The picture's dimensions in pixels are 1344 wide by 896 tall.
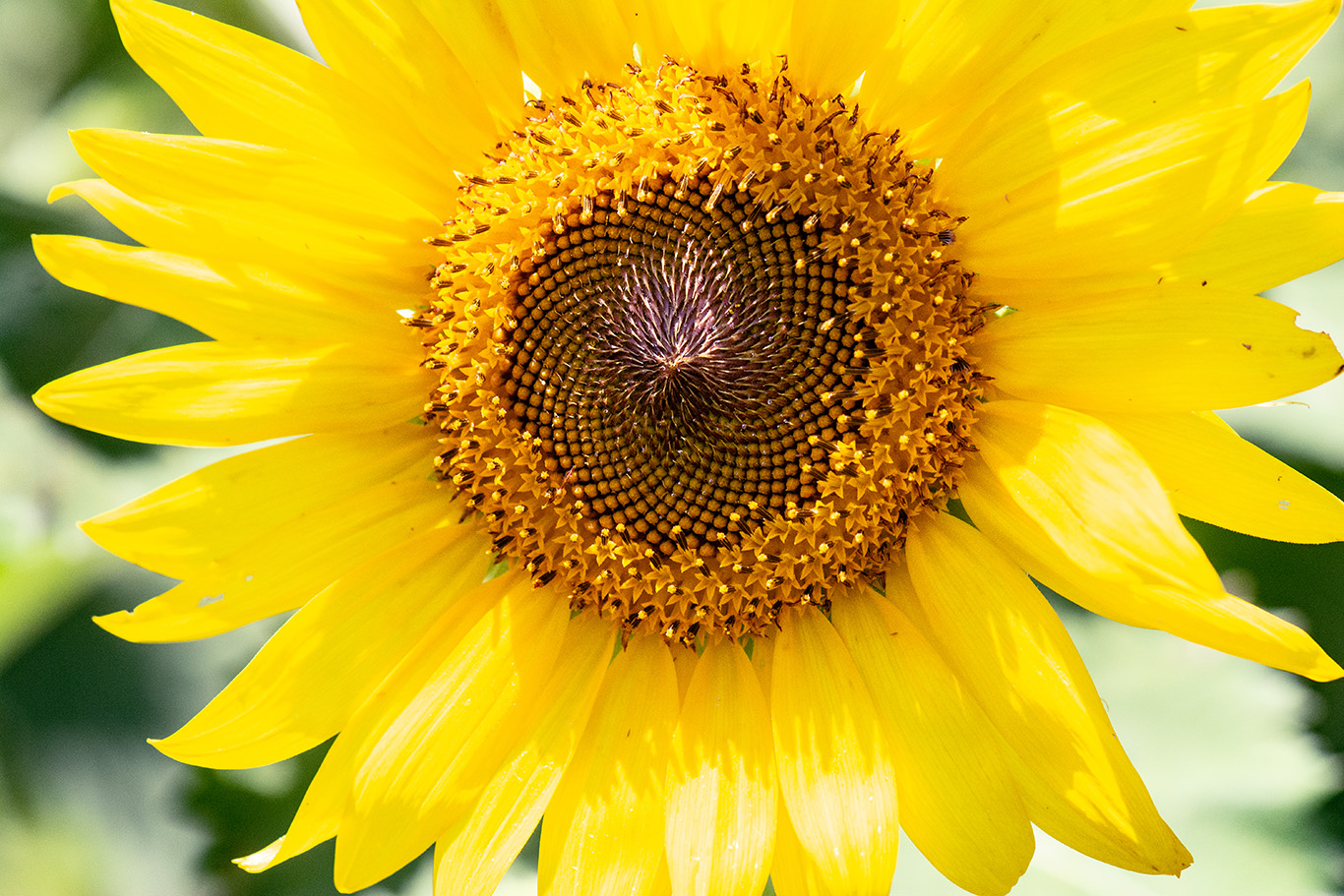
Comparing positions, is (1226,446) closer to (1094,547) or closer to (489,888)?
(1094,547)

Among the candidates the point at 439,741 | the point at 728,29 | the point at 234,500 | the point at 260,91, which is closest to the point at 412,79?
the point at 260,91

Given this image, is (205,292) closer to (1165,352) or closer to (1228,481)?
(1165,352)

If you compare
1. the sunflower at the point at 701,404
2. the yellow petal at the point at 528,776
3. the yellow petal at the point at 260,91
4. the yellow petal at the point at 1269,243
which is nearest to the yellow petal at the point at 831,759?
the sunflower at the point at 701,404

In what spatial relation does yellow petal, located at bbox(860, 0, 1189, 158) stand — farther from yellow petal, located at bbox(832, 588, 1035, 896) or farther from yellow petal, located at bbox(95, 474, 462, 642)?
yellow petal, located at bbox(95, 474, 462, 642)

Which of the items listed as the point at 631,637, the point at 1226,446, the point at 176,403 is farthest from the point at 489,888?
the point at 1226,446

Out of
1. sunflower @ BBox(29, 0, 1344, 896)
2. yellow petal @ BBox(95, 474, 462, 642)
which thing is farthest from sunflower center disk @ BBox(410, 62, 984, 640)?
yellow petal @ BBox(95, 474, 462, 642)

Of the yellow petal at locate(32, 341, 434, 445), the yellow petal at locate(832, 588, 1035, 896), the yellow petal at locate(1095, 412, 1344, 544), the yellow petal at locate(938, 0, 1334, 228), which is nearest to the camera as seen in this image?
the yellow petal at locate(938, 0, 1334, 228)
